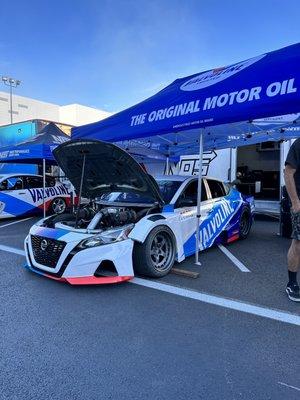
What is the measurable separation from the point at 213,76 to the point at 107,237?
292 centimetres

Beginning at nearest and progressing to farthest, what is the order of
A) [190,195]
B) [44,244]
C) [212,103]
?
[44,244] < [212,103] < [190,195]

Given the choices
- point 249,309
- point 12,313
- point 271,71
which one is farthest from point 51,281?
point 271,71

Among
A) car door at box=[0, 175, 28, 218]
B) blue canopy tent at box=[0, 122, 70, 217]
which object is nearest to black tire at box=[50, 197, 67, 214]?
car door at box=[0, 175, 28, 218]

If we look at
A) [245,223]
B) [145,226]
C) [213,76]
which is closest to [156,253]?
[145,226]

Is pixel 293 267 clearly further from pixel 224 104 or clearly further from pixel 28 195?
pixel 28 195

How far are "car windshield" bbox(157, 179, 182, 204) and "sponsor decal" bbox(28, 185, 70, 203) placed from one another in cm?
590

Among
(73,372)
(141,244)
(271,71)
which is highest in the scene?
(271,71)

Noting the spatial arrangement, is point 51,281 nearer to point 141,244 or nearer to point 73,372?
point 141,244

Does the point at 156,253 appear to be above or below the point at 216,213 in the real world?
below

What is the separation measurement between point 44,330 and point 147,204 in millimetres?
2620

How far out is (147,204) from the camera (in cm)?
545

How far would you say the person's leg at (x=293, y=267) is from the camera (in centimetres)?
395

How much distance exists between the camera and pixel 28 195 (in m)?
11.2

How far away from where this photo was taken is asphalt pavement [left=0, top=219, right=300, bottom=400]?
245 cm
